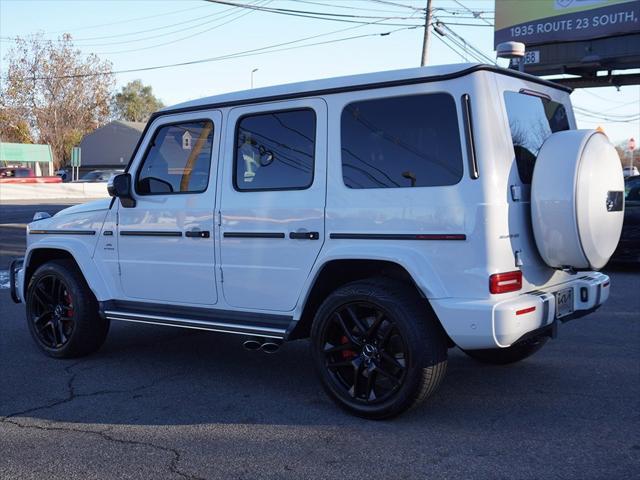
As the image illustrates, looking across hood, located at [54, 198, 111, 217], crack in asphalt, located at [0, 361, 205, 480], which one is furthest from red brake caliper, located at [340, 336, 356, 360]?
hood, located at [54, 198, 111, 217]

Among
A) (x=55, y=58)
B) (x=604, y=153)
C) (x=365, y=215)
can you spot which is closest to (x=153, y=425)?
(x=365, y=215)

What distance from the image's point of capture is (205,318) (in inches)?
207

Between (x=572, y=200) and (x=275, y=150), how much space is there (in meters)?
2.03

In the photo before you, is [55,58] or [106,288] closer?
[106,288]

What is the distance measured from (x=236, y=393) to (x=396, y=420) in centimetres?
129

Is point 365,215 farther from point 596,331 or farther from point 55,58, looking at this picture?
point 55,58

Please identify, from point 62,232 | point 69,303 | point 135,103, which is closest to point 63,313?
point 69,303

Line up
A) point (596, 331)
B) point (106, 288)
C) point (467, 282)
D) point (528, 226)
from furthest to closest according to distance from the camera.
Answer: point (596, 331), point (106, 288), point (528, 226), point (467, 282)

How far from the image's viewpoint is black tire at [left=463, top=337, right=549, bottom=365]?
18.6ft

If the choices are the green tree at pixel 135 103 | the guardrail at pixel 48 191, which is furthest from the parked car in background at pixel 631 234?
the green tree at pixel 135 103

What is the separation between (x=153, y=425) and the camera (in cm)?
459

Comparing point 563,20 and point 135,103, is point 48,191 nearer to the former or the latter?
point 563,20

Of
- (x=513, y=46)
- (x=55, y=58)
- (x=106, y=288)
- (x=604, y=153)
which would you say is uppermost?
(x=55, y=58)

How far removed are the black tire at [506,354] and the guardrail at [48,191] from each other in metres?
34.9
